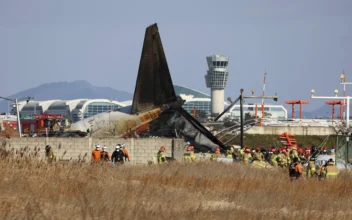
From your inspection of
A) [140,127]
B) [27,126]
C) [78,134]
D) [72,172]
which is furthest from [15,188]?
[27,126]

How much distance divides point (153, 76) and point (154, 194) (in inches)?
1402

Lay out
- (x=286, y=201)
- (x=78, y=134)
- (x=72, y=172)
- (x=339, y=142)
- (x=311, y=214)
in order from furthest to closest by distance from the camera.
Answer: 1. (x=78, y=134)
2. (x=339, y=142)
3. (x=286, y=201)
4. (x=72, y=172)
5. (x=311, y=214)

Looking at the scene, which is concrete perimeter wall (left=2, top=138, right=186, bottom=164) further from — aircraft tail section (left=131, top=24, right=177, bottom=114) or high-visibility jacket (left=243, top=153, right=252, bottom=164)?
aircraft tail section (left=131, top=24, right=177, bottom=114)

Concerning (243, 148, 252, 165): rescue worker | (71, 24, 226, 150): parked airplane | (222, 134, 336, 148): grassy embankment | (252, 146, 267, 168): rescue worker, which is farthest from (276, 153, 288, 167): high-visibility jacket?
(222, 134, 336, 148): grassy embankment

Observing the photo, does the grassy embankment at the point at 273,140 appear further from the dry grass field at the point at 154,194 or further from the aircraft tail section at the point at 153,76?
the dry grass field at the point at 154,194

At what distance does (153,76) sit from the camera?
56531mm

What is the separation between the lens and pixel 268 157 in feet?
152

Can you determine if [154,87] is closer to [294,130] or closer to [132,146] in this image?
[132,146]

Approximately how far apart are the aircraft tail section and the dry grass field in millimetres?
24315

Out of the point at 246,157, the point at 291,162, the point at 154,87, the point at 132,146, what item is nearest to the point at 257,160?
the point at 246,157

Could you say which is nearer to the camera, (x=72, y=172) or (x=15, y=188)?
(x=15, y=188)

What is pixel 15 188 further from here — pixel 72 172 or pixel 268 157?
pixel 268 157

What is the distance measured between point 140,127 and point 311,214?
1326 inches

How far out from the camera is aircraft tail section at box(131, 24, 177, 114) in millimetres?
56500
